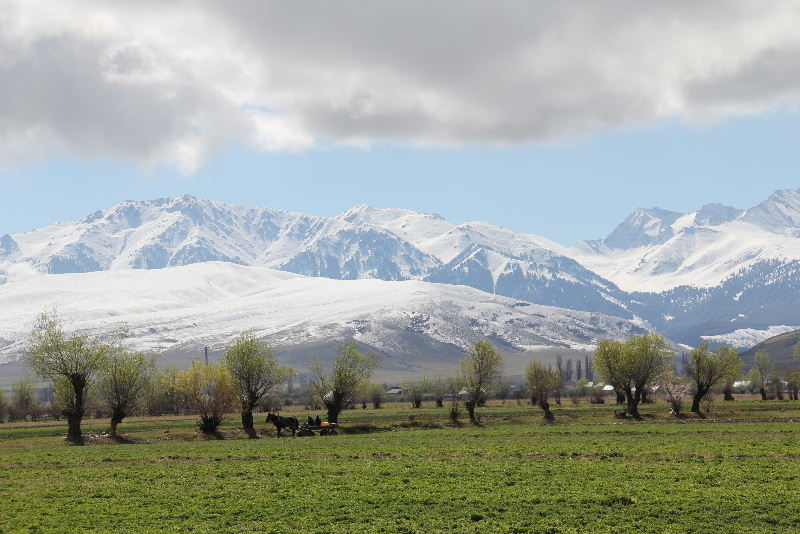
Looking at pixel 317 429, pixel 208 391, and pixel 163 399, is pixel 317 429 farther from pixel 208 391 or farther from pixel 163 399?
pixel 163 399

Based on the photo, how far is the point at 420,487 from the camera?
131 ft

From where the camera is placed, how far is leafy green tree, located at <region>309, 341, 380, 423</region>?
100250 mm

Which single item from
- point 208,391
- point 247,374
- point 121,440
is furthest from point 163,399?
point 121,440

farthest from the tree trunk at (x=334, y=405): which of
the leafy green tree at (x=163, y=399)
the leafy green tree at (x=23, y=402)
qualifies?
the leafy green tree at (x=23, y=402)

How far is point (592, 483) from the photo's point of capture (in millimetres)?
39750

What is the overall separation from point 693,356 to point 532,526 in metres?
98.7

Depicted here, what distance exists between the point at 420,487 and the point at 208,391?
63323 millimetres

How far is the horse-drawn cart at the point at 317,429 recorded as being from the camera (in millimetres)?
81625

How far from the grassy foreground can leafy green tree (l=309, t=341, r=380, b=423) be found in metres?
36.1

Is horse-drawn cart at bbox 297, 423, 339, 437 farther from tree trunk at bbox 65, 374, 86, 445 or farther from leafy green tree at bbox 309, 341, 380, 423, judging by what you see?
Answer: tree trunk at bbox 65, 374, 86, 445

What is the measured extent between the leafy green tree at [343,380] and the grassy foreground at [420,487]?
118 ft

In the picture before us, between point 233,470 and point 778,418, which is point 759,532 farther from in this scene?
point 778,418

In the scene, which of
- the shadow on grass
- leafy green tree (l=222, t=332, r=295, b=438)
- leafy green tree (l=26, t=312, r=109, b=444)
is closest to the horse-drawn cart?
leafy green tree (l=222, t=332, r=295, b=438)

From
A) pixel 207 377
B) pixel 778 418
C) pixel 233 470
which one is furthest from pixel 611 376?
pixel 233 470
